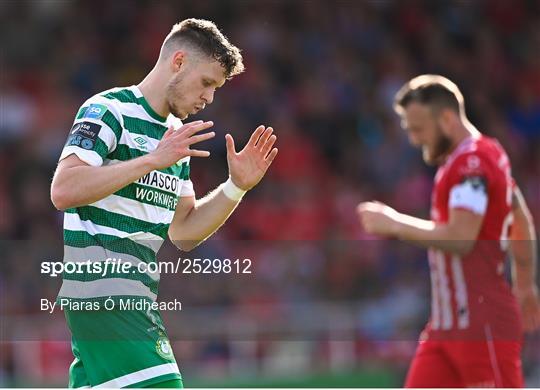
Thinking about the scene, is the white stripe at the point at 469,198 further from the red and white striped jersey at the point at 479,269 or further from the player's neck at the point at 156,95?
the player's neck at the point at 156,95

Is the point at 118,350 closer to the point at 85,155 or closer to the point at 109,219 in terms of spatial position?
the point at 109,219

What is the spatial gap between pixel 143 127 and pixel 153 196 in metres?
0.32

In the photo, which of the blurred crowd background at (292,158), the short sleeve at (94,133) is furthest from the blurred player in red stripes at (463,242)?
the blurred crowd background at (292,158)

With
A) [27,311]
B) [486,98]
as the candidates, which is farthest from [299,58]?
[27,311]

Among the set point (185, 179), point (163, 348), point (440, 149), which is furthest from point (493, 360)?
point (163, 348)

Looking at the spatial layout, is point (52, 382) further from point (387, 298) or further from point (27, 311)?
point (387, 298)

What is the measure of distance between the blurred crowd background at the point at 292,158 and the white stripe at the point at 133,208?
5881 millimetres

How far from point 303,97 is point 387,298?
11.8 ft

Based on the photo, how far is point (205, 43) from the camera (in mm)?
5266

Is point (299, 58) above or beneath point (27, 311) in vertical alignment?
above

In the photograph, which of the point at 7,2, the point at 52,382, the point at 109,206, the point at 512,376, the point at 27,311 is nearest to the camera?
the point at 109,206

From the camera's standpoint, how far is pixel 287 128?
13.9 meters

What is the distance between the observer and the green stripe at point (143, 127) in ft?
16.5

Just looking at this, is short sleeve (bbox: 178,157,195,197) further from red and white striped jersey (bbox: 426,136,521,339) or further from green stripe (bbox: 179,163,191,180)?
red and white striped jersey (bbox: 426,136,521,339)
